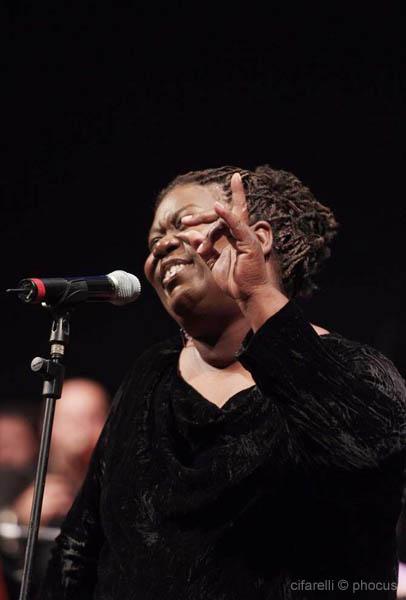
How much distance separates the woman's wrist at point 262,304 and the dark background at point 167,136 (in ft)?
7.86

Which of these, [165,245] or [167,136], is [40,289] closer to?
[165,245]

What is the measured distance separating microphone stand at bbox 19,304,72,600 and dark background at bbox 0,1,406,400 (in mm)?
2422

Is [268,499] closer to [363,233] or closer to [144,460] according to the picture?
[144,460]

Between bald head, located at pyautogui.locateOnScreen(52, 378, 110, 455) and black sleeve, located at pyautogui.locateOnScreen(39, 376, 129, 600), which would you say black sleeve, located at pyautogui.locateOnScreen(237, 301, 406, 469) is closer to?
black sleeve, located at pyautogui.locateOnScreen(39, 376, 129, 600)

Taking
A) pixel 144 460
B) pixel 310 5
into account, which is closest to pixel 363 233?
pixel 310 5

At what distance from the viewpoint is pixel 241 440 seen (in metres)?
1.76

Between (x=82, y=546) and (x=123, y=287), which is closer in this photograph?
(x=123, y=287)

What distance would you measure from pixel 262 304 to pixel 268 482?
369mm


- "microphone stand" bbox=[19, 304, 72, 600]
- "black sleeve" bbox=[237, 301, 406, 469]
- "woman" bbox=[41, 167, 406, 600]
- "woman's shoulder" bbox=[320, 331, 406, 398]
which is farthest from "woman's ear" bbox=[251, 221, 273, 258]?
"microphone stand" bbox=[19, 304, 72, 600]

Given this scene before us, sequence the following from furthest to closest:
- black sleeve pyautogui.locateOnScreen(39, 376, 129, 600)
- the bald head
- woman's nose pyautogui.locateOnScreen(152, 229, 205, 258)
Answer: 1. the bald head
2. black sleeve pyautogui.locateOnScreen(39, 376, 129, 600)
3. woman's nose pyautogui.locateOnScreen(152, 229, 205, 258)

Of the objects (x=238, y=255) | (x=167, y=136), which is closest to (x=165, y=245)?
(x=238, y=255)

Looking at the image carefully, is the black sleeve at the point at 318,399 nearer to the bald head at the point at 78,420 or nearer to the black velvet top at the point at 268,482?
the black velvet top at the point at 268,482

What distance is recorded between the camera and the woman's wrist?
5.13ft

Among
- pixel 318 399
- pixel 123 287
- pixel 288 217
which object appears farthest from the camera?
pixel 288 217
